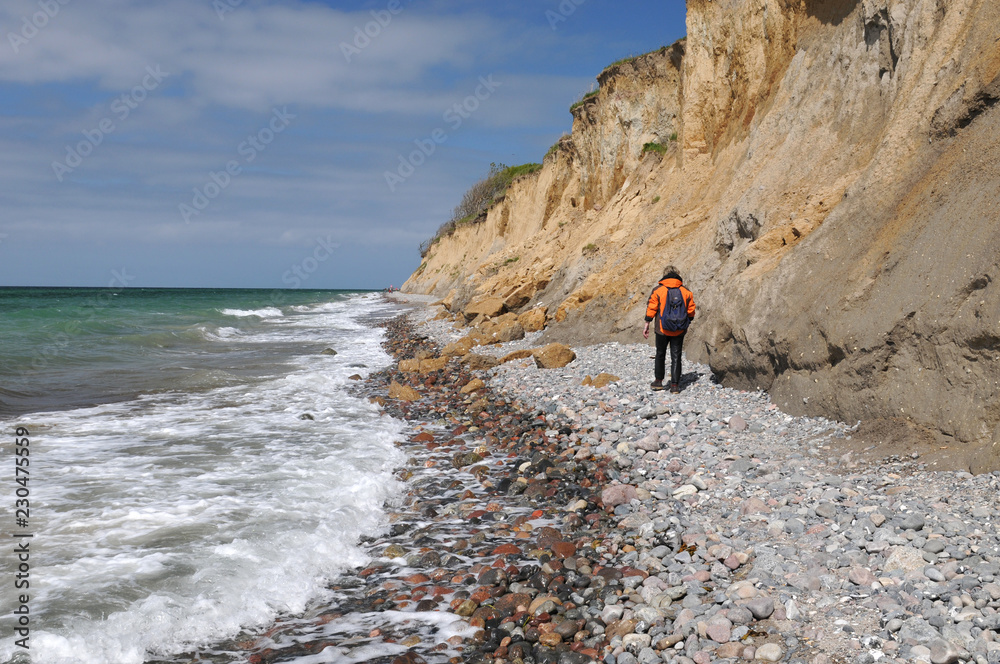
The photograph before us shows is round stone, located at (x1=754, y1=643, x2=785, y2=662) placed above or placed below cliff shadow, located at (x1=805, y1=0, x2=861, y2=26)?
below

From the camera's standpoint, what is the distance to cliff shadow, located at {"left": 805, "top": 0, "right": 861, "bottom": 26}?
35.0ft

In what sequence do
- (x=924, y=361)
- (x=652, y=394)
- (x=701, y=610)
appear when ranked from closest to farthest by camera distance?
(x=701, y=610) < (x=924, y=361) < (x=652, y=394)

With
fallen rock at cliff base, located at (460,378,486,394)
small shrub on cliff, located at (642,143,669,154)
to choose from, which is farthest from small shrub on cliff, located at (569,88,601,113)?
fallen rock at cliff base, located at (460,378,486,394)

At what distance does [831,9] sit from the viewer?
11.2 metres

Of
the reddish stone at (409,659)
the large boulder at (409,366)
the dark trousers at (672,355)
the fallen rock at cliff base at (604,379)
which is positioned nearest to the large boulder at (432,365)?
the large boulder at (409,366)

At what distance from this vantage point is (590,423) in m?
8.51

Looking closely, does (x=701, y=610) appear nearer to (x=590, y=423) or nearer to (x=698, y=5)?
(x=590, y=423)

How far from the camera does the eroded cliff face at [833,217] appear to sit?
18.3 feet

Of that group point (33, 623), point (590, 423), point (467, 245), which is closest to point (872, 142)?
point (590, 423)

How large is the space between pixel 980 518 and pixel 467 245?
55222 millimetres

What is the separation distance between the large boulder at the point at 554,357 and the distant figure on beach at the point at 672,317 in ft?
11.1

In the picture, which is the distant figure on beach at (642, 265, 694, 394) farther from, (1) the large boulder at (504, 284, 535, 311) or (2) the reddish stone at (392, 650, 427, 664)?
(1) the large boulder at (504, 284, 535, 311)

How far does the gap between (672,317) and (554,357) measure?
3.86m

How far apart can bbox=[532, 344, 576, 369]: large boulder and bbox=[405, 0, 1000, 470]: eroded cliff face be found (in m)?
1.79
